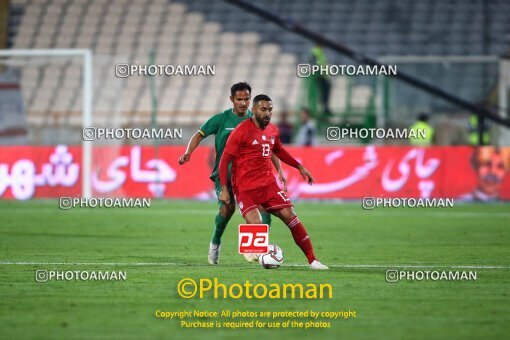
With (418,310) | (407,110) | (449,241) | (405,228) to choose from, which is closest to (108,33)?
(407,110)

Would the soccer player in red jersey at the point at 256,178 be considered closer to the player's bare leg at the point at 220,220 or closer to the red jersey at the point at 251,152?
the red jersey at the point at 251,152

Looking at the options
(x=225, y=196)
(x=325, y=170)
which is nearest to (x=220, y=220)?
(x=225, y=196)

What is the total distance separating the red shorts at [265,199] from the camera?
12055 mm

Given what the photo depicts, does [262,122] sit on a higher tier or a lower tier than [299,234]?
higher

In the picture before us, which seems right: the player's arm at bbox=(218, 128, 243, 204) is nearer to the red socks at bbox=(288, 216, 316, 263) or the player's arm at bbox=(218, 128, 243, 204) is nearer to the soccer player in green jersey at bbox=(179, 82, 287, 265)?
the soccer player in green jersey at bbox=(179, 82, 287, 265)

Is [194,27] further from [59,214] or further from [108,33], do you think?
[59,214]

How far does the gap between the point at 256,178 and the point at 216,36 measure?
2538 cm

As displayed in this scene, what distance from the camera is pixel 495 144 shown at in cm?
2875

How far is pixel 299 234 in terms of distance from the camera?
11.9m

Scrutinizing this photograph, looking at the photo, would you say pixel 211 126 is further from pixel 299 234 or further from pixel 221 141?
pixel 299 234

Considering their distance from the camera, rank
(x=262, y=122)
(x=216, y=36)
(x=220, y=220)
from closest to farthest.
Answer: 1. (x=262, y=122)
2. (x=220, y=220)
3. (x=216, y=36)

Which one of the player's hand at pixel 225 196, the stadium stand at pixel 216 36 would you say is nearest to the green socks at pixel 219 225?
the player's hand at pixel 225 196

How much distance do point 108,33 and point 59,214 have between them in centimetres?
1618

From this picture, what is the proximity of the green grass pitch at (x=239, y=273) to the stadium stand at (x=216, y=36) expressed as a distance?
43.9 feet
